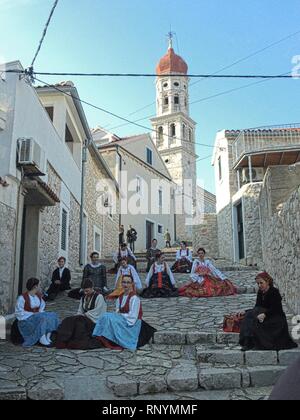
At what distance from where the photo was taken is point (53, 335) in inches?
250

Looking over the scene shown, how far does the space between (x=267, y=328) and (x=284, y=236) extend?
2923mm

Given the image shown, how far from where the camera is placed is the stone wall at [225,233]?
17438mm

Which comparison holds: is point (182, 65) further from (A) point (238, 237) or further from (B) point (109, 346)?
(B) point (109, 346)

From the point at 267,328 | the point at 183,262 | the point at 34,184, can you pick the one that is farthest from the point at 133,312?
the point at 183,262

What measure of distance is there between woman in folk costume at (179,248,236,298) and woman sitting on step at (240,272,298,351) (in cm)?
380

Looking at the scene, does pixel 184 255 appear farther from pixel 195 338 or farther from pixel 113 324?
pixel 113 324

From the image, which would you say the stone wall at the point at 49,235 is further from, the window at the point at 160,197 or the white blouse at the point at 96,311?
the window at the point at 160,197

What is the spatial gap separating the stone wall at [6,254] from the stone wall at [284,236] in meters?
5.23

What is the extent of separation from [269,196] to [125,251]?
5.29 meters

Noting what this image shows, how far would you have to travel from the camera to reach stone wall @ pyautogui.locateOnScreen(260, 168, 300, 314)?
23.1 ft

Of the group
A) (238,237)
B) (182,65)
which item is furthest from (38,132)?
(182,65)

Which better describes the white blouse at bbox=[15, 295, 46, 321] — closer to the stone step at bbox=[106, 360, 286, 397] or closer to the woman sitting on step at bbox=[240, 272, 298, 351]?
the stone step at bbox=[106, 360, 286, 397]
